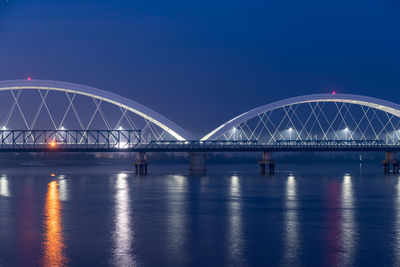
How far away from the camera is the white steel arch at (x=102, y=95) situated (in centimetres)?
10569

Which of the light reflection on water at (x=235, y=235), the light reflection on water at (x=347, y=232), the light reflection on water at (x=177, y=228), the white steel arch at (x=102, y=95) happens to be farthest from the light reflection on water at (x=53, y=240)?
the white steel arch at (x=102, y=95)

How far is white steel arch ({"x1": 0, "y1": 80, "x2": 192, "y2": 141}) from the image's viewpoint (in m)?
106

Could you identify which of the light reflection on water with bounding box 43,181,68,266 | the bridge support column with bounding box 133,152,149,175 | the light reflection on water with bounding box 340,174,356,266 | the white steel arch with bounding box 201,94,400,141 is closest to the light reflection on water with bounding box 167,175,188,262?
the light reflection on water with bounding box 43,181,68,266

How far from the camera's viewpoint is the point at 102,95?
110062mm

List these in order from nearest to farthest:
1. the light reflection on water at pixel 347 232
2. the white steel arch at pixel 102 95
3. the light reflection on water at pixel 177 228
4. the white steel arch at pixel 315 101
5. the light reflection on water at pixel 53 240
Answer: the light reflection on water at pixel 53 240
the light reflection on water at pixel 347 232
the light reflection on water at pixel 177 228
the white steel arch at pixel 102 95
the white steel arch at pixel 315 101

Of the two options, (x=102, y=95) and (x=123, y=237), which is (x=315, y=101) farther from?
(x=123, y=237)

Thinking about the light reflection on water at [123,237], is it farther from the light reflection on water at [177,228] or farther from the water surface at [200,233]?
the light reflection on water at [177,228]

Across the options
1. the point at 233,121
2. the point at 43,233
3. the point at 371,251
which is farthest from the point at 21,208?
the point at 233,121

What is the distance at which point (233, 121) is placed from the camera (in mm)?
127375

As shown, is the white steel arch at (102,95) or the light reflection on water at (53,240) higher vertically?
the white steel arch at (102,95)

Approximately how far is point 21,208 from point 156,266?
23.3m

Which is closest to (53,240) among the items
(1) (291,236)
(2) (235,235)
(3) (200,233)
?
(3) (200,233)

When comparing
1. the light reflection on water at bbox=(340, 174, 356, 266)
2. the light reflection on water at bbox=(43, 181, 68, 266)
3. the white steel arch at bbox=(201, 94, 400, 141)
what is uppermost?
the white steel arch at bbox=(201, 94, 400, 141)

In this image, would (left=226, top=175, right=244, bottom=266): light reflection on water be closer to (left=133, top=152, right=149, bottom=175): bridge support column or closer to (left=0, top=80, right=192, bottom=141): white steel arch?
(left=0, top=80, right=192, bottom=141): white steel arch
